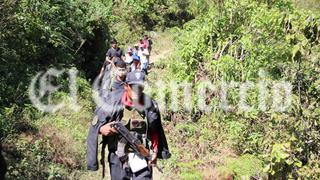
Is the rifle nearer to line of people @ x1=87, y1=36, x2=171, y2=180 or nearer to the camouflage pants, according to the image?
line of people @ x1=87, y1=36, x2=171, y2=180

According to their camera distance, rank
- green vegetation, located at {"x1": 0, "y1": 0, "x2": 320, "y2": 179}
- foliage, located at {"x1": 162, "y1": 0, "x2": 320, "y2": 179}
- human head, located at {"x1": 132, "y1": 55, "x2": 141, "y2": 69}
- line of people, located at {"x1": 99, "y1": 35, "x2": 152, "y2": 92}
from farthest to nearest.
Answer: human head, located at {"x1": 132, "y1": 55, "x2": 141, "y2": 69} → line of people, located at {"x1": 99, "y1": 35, "x2": 152, "y2": 92} → foliage, located at {"x1": 162, "y1": 0, "x2": 320, "y2": 179} → green vegetation, located at {"x1": 0, "y1": 0, "x2": 320, "y2": 179}

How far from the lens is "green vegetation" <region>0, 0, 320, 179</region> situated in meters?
5.91

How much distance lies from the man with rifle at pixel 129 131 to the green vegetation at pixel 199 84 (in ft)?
4.49

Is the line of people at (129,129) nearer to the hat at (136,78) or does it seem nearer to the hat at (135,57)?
the hat at (136,78)

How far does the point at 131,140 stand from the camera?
5.23 meters

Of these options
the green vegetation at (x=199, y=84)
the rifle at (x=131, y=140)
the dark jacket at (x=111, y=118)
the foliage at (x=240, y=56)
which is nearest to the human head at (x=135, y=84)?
the dark jacket at (x=111, y=118)

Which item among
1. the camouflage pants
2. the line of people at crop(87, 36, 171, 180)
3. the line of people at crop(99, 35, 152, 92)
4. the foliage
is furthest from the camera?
the line of people at crop(99, 35, 152, 92)

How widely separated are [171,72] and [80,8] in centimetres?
406

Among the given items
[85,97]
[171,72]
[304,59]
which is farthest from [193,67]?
[304,59]

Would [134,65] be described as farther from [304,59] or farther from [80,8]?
[304,59]

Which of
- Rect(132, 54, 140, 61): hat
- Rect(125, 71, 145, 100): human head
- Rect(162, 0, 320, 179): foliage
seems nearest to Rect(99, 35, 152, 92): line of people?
Rect(132, 54, 140, 61): hat

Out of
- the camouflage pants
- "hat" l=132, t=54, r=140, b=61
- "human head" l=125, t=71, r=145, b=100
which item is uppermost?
"human head" l=125, t=71, r=145, b=100

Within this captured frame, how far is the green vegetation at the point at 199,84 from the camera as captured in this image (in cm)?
591

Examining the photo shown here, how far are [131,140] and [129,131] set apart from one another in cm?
11
